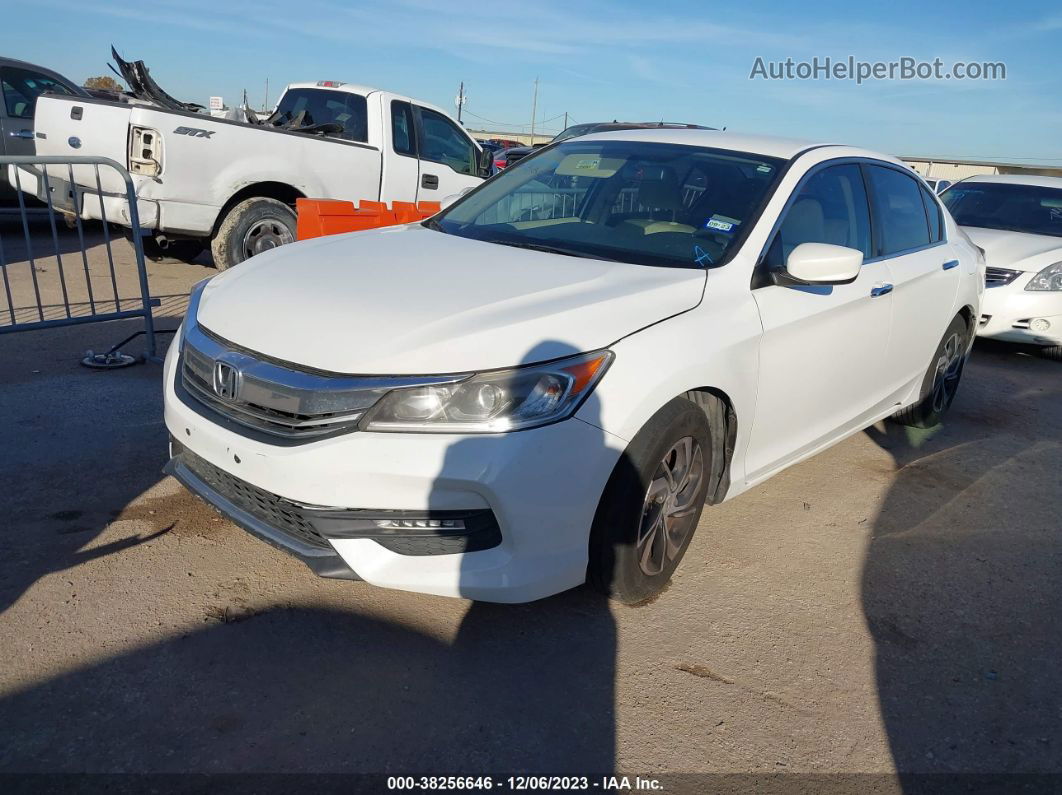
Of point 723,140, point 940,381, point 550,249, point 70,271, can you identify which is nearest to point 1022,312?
point 940,381

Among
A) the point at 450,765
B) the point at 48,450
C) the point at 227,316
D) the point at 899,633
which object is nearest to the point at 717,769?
the point at 450,765

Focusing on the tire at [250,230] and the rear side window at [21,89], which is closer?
the tire at [250,230]

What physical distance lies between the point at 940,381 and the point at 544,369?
383cm

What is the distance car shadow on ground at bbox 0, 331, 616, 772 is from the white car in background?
6356mm

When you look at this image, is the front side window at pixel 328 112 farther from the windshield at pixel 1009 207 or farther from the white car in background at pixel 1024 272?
the white car in background at pixel 1024 272

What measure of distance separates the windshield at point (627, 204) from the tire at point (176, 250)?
5443 mm

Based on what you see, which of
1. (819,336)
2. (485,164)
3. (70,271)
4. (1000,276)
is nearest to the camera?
(819,336)

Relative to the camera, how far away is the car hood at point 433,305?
8.48 feet

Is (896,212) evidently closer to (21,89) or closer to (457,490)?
(457,490)

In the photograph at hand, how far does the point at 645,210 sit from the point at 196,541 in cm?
237

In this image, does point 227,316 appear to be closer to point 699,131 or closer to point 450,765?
point 450,765

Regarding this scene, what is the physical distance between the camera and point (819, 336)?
12.1 feet

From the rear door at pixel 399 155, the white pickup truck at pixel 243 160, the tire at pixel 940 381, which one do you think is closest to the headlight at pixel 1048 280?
the tire at pixel 940 381

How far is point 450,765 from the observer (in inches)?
91.5
